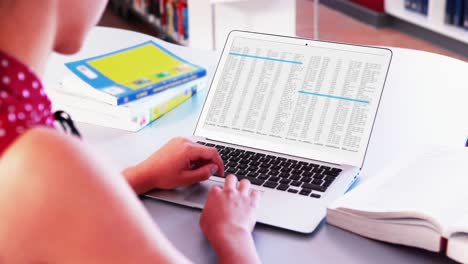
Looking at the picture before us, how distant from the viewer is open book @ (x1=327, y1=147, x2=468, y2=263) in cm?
101

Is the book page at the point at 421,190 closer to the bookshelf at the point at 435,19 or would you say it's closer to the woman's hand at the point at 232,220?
the woman's hand at the point at 232,220

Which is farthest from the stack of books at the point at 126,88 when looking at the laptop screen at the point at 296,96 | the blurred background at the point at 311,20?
the blurred background at the point at 311,20

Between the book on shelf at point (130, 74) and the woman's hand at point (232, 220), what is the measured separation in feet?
1.43

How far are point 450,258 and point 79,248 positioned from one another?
1.79ft

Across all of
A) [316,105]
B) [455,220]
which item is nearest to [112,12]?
[316,105]

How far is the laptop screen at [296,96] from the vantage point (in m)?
1.30

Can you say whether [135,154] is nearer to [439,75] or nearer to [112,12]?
[439,75]

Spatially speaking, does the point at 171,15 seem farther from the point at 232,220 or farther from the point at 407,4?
the point at 232,220

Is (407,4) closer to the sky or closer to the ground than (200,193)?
closer to the ground

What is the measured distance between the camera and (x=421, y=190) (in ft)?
3.67

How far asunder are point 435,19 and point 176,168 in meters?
3.54

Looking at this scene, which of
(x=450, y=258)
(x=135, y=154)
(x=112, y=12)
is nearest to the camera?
(x=450, y=258)

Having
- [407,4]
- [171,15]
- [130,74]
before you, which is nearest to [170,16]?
[171,15]

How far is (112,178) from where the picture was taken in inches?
28.6
